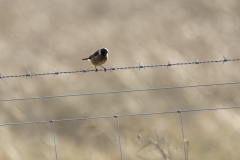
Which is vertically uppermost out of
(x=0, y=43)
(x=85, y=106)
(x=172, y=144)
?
(x=0, y=43)

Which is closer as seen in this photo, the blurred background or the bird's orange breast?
the bird's orange breast

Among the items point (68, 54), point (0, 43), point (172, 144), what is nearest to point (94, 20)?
point (68, 54)

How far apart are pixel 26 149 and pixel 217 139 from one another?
6.12 m

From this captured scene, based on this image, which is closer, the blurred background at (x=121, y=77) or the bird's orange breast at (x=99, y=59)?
the bird's orange breast at (x=99, y=59)

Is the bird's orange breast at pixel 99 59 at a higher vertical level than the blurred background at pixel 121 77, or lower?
lower

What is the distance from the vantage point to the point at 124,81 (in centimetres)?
1969

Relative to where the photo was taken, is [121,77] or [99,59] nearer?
[99,59]

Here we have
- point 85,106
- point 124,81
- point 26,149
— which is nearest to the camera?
point 26,149

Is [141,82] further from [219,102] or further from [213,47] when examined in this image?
[213,47]

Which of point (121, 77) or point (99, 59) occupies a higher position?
point (121, 77)

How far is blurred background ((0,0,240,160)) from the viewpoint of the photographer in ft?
56.5

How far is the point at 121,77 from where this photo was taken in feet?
65.4

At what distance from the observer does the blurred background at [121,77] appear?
56.5 ft

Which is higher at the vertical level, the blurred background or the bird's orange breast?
the blurred background
